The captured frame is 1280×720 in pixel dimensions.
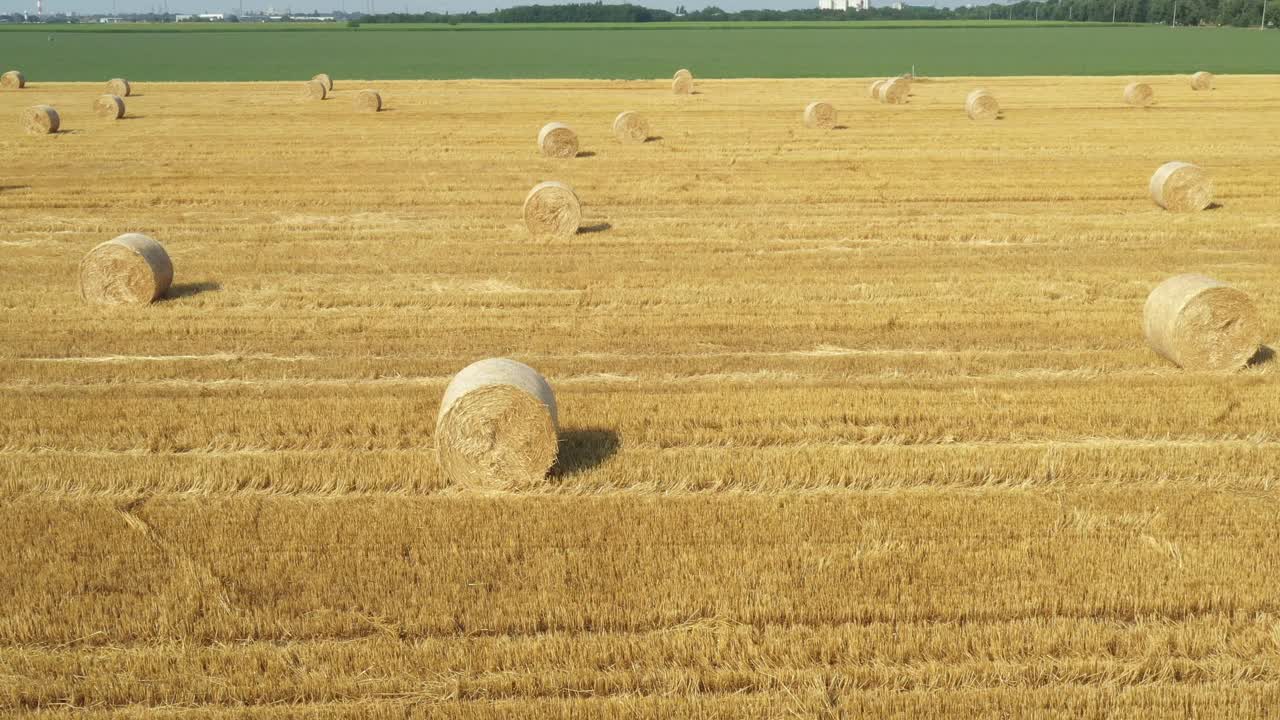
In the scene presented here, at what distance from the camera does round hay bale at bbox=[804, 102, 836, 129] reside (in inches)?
1358

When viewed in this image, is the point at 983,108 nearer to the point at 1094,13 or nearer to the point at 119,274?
the point at 119,274

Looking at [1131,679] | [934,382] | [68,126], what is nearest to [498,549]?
[1131,679]

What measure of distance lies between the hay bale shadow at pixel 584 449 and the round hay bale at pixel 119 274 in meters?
7.19

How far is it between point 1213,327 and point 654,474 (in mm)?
6256

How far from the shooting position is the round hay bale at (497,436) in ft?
31.5

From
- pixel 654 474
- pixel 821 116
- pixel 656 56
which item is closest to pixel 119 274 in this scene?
pixel 654 474

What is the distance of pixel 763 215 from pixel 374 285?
7.83m

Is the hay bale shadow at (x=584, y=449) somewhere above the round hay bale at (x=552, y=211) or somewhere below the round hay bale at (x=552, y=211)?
below

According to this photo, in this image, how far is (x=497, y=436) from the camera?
31.6ft

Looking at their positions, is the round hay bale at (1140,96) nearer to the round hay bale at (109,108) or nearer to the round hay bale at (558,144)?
the round hay bale at (558,144)

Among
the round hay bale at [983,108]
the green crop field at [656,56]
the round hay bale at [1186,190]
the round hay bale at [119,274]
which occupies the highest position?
the green crop field at [656,56]

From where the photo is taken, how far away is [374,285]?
1650cm

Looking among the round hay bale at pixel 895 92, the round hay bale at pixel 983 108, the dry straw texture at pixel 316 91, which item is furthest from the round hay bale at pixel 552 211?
the dry straw texture at pixel 316 91

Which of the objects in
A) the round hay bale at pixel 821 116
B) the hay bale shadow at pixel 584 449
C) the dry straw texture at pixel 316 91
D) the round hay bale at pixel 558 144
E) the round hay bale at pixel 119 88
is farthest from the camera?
the round hay bale at pixel 119 88
